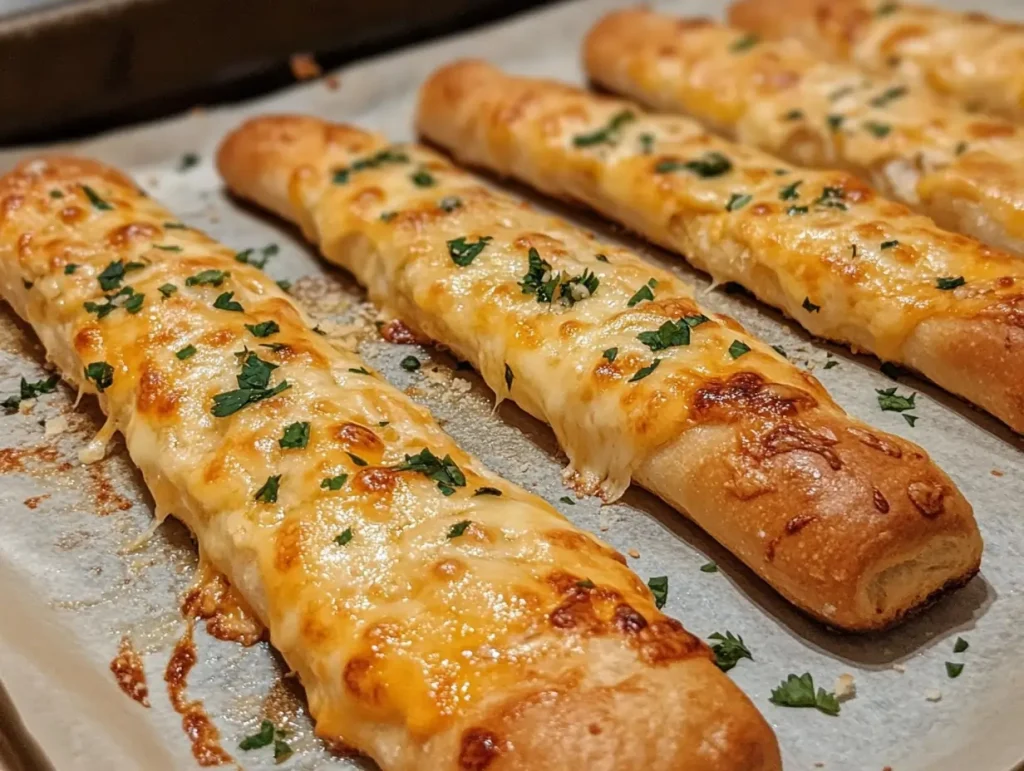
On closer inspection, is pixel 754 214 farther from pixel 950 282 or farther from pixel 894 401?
pixel 894 401

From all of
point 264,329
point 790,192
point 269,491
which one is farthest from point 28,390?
point 790,192

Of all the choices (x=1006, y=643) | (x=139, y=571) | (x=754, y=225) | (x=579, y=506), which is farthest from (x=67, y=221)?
(x=1006, y=643)

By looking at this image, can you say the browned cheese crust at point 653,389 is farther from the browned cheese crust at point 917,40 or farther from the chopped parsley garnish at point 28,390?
the browned cheese crust at point 917,40

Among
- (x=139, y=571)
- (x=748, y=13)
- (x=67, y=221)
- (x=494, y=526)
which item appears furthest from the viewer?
(x=748, y=13)

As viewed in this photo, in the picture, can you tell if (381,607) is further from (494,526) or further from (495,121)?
(495,121)

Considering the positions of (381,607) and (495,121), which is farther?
(495,121)

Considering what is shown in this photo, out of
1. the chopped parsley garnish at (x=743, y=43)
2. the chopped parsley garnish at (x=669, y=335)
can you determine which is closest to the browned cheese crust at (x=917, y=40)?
the chopped parsley garnish at (x=743, y=43)

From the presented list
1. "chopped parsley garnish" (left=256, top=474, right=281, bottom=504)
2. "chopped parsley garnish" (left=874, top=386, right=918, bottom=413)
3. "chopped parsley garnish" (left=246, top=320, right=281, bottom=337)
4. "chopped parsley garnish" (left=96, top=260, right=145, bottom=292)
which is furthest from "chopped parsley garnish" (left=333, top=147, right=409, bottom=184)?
"chopped parsley garnish" (left=874, top=386, right=918, bottom=413)

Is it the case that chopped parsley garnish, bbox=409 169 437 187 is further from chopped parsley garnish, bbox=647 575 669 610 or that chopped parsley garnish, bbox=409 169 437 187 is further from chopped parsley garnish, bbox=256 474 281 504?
chopped parsley garnish, bbox=647 575 669 610
